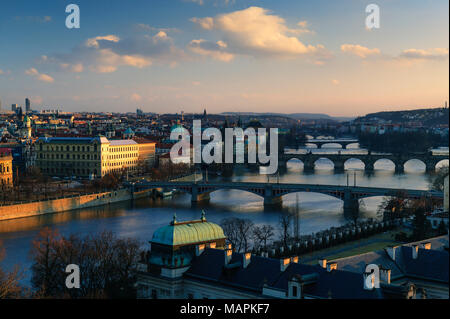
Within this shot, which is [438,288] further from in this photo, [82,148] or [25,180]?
[82,148]

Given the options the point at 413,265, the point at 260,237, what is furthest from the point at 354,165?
the point at 413,265

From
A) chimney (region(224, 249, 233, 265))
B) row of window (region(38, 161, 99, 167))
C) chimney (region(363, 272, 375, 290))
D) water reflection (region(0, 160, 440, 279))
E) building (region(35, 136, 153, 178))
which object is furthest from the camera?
row of window (region(38, 161, 99, 167))

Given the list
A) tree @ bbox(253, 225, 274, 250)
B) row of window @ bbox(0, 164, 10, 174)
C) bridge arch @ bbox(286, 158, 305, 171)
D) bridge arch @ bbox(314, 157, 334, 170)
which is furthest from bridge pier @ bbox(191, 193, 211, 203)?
bridge arch @ bbox(314, 157, 334, 170)

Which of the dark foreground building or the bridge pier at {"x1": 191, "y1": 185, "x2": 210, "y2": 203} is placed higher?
the dark foreground building

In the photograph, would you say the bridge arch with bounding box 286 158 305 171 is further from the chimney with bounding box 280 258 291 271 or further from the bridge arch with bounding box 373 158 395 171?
the chimney with bounding box 280 258 291 271

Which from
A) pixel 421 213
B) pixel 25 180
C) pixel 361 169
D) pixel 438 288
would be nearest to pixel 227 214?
pixel 421 213

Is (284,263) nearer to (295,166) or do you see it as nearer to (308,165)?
(308,165)
